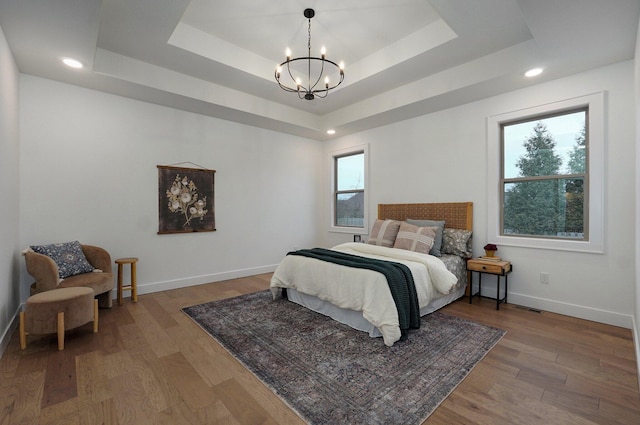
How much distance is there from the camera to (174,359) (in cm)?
233

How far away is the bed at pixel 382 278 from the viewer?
2.63 metres

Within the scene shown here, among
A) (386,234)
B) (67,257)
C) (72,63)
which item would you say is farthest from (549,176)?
(67,257)

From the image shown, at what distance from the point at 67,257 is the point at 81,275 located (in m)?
0.26

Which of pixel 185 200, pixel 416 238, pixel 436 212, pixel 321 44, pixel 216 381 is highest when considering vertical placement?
pixel 321 44

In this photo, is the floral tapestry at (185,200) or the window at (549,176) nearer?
the window at (549,176)

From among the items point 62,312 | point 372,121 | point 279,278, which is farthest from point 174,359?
point 372,121

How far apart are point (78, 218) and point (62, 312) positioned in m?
1.56

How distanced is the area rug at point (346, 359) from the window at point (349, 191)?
267 centimetres

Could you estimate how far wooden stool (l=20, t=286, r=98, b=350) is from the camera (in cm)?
239

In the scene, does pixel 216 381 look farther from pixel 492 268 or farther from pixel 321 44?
pixel 321 44

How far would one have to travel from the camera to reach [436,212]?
14.3ft

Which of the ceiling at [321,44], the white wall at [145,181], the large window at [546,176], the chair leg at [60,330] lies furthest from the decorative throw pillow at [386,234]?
the chair leg at [60,330]

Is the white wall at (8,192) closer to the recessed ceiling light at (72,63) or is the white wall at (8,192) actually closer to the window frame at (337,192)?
the recessed ceiling light at (72,63)

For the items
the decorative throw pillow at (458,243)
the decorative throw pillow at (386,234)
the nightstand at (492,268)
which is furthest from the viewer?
the decorative throw pillow at (386,234)
